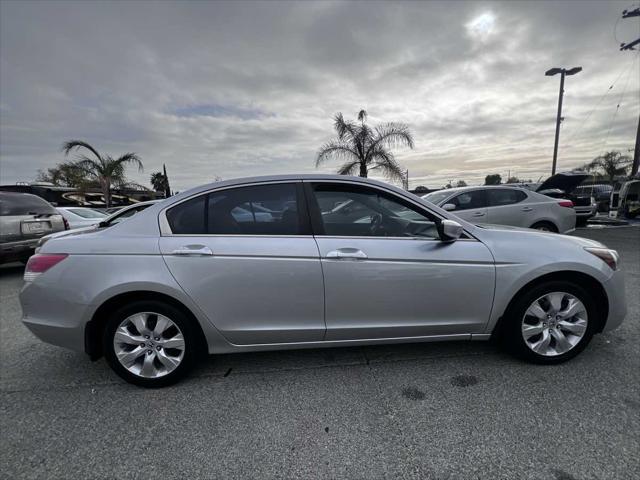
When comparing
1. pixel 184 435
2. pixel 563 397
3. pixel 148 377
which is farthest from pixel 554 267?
pixel 148 377

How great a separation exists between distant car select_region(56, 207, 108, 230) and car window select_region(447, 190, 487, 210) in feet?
28.0

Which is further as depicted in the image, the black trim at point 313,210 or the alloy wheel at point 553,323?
the alloy wheel at point 553,323

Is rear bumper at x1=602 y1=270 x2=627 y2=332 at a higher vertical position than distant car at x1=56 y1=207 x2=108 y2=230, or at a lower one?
lower

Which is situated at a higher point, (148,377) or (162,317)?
(162,317)

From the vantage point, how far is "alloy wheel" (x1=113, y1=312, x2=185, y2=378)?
2.38 m

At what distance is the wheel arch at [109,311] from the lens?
2338 millimetres

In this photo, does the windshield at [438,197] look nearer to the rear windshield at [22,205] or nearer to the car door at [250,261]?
the car door at [250,261]

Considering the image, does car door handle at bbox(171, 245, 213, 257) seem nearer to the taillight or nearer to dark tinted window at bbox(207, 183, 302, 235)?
dark tinted window at bbox(207, 183, 302, 235)

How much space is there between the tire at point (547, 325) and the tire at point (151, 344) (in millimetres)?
2459

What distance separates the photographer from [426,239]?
97.7 inches

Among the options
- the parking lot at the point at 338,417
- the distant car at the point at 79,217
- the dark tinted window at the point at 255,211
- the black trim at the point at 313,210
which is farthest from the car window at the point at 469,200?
the distant car at the point at 79,217

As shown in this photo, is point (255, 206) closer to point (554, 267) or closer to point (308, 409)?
point (308, 409)

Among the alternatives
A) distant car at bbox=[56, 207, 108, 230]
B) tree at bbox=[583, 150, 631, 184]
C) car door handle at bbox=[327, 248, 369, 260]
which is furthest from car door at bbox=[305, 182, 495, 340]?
tree at bbox=[583, 150, 631, 184]

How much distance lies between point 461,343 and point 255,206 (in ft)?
7.39
